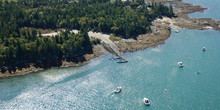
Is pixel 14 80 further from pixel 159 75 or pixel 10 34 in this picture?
pixel 159 75

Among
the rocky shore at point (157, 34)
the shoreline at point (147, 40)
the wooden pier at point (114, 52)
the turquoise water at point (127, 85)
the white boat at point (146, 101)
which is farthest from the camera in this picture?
the rocky shore at point (157, 34)

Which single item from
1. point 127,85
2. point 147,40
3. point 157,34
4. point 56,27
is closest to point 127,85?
point 127,85

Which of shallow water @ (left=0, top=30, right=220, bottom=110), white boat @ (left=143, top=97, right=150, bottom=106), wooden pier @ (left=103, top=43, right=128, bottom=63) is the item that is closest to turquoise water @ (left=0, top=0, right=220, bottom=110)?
shallow water @ (left=0, top=30, right=220, bottom=110)

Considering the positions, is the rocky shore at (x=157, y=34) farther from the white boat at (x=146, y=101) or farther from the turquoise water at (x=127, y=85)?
the white boat at (x=146, y=101)

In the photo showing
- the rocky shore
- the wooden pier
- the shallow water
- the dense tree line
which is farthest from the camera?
the rocky shore

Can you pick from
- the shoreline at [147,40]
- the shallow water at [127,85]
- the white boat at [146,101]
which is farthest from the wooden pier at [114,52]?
the white boat at [146,101]

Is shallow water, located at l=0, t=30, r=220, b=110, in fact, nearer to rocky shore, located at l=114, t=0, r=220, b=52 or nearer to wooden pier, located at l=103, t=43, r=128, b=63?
wooden pier, located at l=103, t=43, r=128, b=63

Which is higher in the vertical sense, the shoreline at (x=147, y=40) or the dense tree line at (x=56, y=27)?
the dense tree line at (x=56, y=27)

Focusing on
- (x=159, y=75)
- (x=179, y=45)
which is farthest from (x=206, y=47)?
(x=159, y=75)

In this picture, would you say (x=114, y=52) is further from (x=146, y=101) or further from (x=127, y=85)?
(x=146, y=101)
